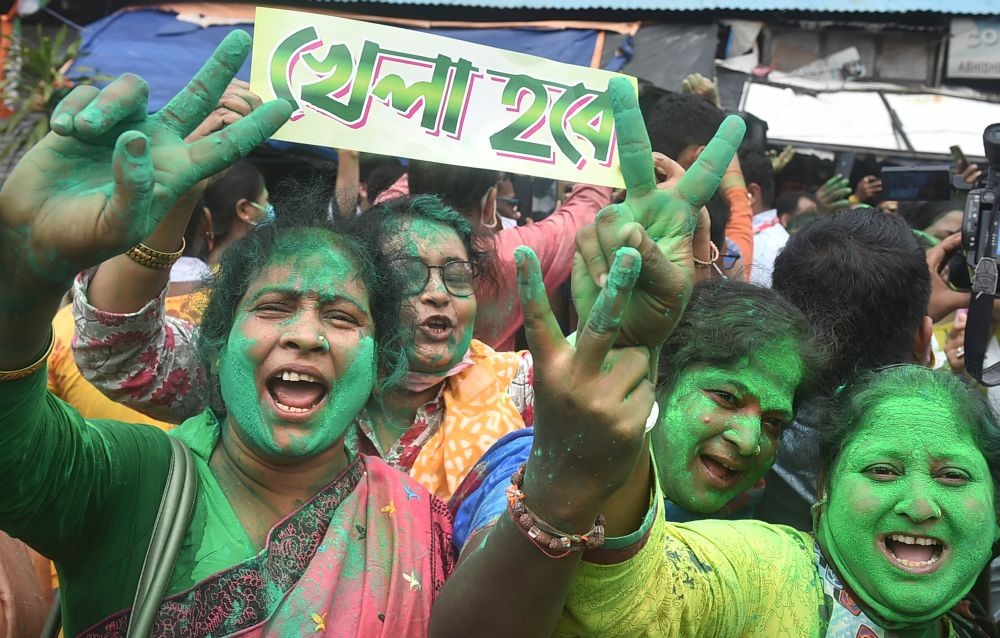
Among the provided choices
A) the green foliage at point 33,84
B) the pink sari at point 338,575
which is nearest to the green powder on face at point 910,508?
the pink sari at point 338,575

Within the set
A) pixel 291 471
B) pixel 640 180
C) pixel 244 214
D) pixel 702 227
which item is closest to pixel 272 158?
pixel 244 214

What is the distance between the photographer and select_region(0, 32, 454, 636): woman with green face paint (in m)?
1.66

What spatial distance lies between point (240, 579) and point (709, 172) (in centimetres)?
112

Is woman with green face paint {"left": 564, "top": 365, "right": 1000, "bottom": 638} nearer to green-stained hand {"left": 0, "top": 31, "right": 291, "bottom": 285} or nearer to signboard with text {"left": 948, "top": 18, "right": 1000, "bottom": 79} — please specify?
green-stained hand {"left": 0, "top": 31, "right": 291, "bottom": 285}

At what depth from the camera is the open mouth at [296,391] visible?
7.39 feet

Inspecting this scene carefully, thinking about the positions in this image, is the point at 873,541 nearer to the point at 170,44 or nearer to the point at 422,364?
the point at 422,364

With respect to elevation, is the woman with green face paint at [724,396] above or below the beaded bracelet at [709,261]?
below

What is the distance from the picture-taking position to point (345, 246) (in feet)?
8.07

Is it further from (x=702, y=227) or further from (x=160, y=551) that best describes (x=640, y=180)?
(x=702, y=227)

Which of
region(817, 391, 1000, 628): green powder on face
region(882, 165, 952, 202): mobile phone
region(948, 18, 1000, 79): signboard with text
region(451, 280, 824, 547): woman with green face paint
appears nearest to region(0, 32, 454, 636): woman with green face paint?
region(451, 280, 824, 547): woman with green face paint

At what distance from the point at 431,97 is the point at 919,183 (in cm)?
188

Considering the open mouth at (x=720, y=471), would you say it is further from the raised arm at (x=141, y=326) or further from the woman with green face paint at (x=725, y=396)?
the raised arm at (x=141, y=326)

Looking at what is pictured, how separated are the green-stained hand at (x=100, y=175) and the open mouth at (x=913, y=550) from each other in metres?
1.54

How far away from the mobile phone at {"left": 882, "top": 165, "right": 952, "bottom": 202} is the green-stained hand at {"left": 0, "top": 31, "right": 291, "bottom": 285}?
2750 mm
